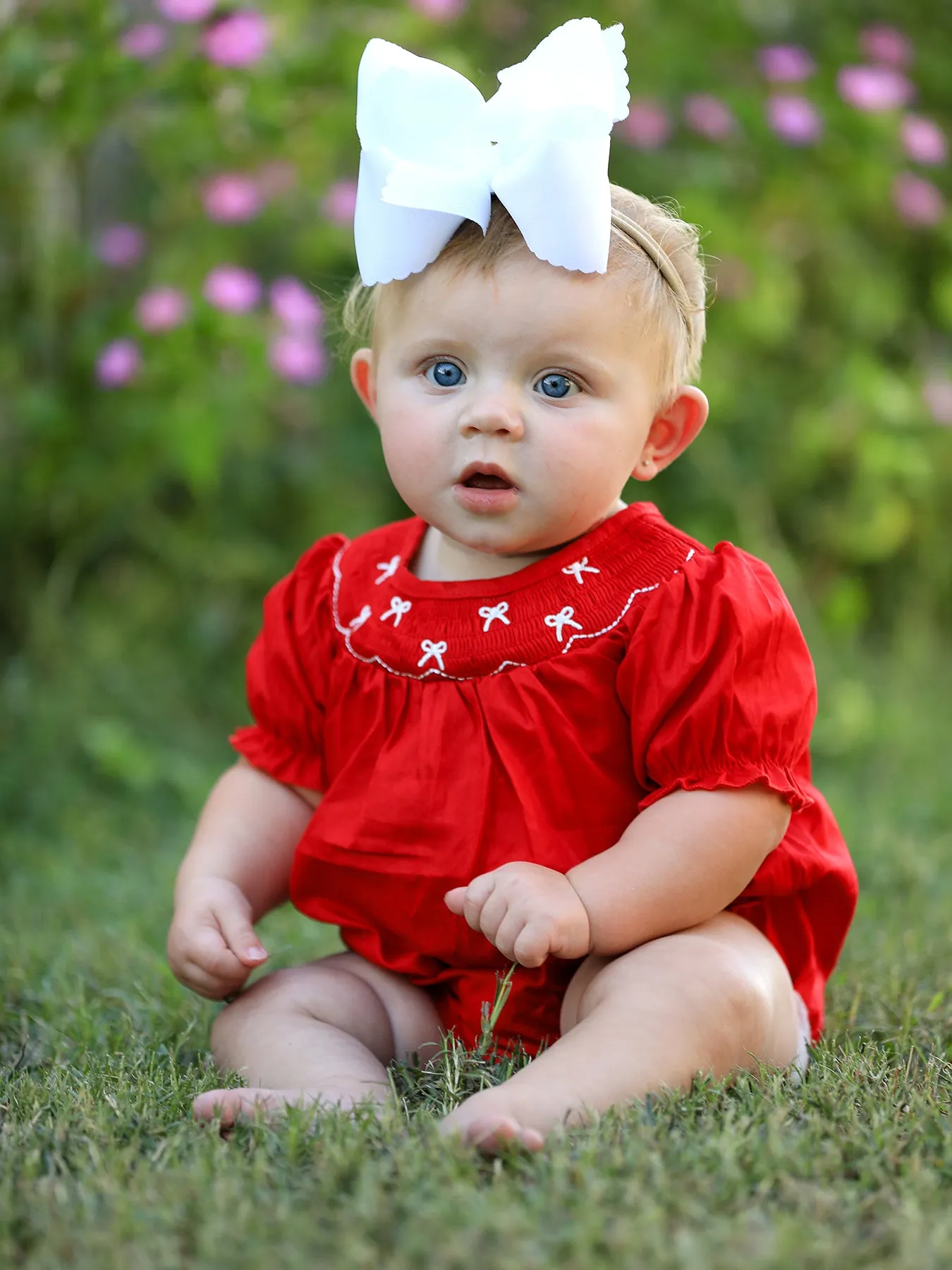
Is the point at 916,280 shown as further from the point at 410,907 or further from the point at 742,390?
the point at 410,907

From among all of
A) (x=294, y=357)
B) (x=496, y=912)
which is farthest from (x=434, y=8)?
(x=496, y=912)

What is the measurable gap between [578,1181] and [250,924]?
0.69 m

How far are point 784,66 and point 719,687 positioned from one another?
9.42ft

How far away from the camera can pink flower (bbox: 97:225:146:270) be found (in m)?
3.49

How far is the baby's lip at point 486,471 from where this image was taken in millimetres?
1703

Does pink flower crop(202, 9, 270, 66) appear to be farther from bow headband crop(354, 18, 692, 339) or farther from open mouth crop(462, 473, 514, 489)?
open mouth crop(462, 473, 514, 489)

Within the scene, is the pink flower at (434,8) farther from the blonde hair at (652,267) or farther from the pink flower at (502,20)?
the blonde hair at (652,267)

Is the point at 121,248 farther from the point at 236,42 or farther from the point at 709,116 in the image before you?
the point at 709,116

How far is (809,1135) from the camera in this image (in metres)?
1.39

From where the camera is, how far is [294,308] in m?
3.49

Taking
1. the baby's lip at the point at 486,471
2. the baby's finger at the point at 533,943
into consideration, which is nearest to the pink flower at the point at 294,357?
the baby's lip at the point at 486,471

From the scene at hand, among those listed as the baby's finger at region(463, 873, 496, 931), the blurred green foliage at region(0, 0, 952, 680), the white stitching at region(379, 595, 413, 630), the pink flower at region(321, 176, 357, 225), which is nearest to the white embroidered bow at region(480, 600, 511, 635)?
the white stitching at region(379, 595, 413, 630)

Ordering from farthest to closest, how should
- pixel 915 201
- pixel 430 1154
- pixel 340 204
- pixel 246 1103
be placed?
1. pixel 915 201
2. pixel 340 204
3. pixel 246 1103
4. pixel 430 1154

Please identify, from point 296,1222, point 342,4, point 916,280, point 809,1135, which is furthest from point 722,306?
point 296,1222
